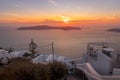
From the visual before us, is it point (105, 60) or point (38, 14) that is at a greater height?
point (38, 14)

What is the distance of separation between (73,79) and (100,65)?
1.92 metres

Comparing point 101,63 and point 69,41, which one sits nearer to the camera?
point 101,63

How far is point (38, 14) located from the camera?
22.0 meters

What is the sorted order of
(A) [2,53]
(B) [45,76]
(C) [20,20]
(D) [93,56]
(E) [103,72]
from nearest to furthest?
(B) [45,76]
(E) [103,72]
(D) [93,56]
(A) [2,53]
(C) [20,20]

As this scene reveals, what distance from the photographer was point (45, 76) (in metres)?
7.48

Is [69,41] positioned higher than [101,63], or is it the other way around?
[101,63]

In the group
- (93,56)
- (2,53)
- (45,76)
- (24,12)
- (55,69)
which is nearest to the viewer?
(45,76)

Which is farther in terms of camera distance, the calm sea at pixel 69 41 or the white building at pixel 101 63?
the calm sea at pixel 69 41

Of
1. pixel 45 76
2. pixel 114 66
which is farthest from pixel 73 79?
pixel 45 76

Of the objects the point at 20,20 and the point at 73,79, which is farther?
the point at 20,20

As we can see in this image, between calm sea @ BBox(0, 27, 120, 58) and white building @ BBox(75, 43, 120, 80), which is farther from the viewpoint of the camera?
calm sea @ BBox(0, 27, 120, 58)

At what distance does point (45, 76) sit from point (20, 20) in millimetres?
17730

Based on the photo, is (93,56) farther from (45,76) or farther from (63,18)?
(63,18)

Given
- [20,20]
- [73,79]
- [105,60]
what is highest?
[20,20]
